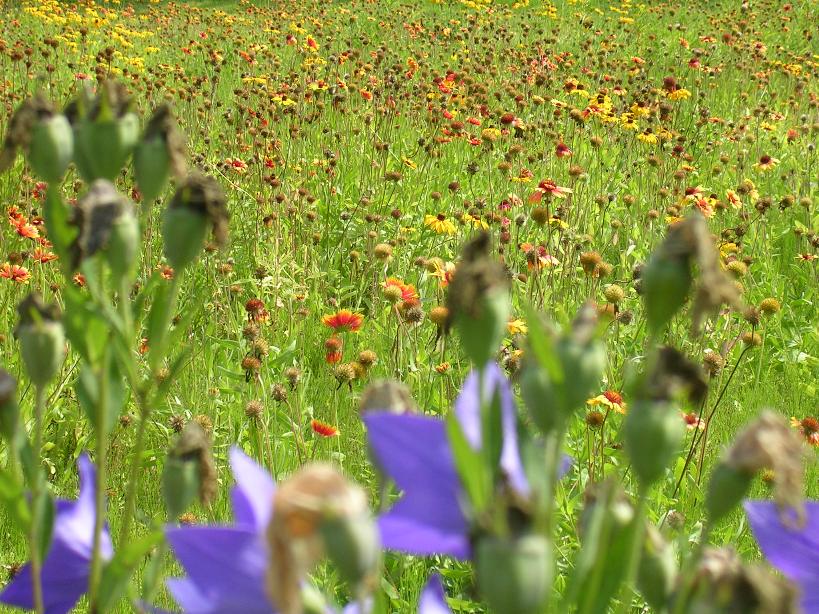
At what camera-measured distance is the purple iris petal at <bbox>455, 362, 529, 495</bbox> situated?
0.41m

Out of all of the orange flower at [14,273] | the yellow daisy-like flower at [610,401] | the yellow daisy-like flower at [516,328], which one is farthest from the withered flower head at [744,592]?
the orange flower at [14,273]

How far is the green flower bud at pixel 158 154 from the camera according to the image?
2.00ft

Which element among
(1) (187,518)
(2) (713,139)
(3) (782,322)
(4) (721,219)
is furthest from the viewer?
(2) (713,139)

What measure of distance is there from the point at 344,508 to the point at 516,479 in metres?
0.15

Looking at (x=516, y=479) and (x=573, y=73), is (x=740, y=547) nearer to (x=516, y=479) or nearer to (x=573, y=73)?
(x=516, y=479)

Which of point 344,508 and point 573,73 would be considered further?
point 573,73

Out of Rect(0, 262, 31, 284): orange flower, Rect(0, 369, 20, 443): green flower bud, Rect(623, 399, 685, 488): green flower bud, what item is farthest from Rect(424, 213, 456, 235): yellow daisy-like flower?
Rect(623, 399, 685, 488): green flower bud

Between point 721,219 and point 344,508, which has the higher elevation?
point 344,508

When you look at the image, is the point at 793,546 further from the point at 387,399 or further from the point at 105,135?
the point at 105,135

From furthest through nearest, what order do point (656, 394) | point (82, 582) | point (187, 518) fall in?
point (187, 518)
point (82, 582)
point (656, 394)

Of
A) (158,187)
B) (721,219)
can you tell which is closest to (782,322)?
(721,219)

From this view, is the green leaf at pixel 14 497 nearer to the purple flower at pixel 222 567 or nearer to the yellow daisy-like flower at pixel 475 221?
the purple flower at pixel 222 567

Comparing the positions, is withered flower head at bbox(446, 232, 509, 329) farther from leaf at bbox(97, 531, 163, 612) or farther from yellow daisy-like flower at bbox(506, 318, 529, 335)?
yellow daisy-like flower at bbox(506, 318, 529, 335)

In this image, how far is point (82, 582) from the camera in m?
0.58
